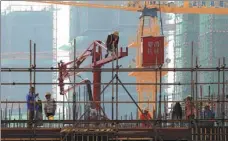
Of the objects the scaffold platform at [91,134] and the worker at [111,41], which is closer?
the scaffold platform at [91,134]

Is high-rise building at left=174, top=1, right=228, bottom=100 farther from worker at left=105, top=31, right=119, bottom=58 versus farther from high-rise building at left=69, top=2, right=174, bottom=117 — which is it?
worker at left=105, top=31, right=119, bottom=58

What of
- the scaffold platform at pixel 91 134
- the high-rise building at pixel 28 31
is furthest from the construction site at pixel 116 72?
the high-rise building at pixel 28 31

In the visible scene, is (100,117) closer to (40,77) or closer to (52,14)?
(40,77)

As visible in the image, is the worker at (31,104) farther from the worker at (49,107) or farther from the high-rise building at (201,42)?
the high-rise building at (201,42)

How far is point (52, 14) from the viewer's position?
84.4m

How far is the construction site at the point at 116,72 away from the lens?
13.9 metres

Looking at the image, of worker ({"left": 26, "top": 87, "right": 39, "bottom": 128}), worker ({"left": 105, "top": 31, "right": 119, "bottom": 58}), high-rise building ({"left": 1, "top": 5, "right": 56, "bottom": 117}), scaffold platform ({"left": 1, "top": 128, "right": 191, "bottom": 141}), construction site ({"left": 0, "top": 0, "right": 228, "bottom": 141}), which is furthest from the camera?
high-rise building ({"left": 1, "top": 5, "right": 56, "bottom": 117})

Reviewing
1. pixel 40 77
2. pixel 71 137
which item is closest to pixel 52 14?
pixel 40 77

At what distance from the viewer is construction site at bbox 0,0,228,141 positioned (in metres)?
13.9

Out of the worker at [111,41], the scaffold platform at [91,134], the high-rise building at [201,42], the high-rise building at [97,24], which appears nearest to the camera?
the scaffold platform at [91,134]

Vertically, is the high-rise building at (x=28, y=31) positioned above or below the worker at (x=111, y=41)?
above

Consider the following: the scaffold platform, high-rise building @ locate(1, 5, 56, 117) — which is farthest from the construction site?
high-rise building @ locate(1, 5, 56, 117)

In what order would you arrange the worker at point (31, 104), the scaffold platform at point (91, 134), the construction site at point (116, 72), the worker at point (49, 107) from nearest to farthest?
the scaffold platform at point (91, 134) < the construction site at point (116, 72) < the worker at point (31, 104) < the worker at point (49, 107)

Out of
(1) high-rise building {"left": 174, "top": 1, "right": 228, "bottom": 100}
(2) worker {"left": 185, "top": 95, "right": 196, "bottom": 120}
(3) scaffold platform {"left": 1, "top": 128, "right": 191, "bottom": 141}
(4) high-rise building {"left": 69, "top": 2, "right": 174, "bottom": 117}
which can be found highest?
(4) high-rise building {"left": 69, "top": 2, "right": 174, "bottom": 117}
